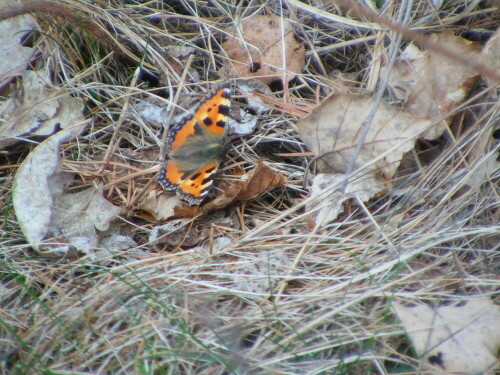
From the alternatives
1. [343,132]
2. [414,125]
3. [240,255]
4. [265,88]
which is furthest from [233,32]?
[240,255]

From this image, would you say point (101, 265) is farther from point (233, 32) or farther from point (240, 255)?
point (233, 32)

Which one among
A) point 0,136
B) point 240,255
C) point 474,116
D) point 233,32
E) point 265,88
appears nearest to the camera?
point 240,255

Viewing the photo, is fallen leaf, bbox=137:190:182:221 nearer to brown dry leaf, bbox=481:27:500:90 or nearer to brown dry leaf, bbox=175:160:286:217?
brown dry leaf, bbox=175:160:286:217

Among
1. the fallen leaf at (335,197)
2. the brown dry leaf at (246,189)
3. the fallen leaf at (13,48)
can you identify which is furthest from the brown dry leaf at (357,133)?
the fallen leaf at (13,48)

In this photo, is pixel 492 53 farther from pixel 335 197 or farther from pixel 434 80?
pixel 335 197

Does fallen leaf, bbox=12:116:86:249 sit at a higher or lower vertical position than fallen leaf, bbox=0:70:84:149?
lower

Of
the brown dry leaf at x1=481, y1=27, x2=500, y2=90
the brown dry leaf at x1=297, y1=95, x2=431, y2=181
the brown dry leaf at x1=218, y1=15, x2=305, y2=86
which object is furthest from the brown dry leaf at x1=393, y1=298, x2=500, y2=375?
the brown dry leaf at x1=218, y1=15, x2=305, y2=86
